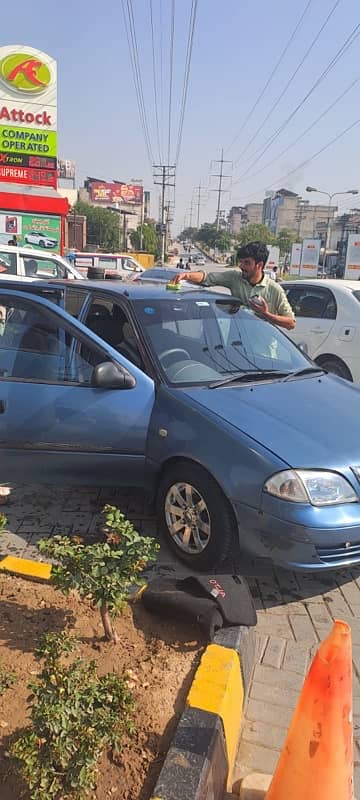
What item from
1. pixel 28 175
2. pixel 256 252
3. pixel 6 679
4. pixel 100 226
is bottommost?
pixel 6 679

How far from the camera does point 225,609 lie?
8.60 ft

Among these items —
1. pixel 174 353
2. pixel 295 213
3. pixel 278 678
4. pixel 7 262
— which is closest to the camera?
pixel 278 678

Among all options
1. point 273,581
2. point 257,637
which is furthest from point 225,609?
point 273,581

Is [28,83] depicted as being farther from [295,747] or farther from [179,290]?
[295,747]

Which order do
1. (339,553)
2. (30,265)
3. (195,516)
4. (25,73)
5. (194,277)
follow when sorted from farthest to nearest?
(25,73) < (30,265) < (194,277) < (195,516) < (339,553)

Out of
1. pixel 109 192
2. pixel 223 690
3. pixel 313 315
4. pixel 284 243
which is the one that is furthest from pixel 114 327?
pixel 109 192

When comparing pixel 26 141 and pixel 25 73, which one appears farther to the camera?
pixel 26 141

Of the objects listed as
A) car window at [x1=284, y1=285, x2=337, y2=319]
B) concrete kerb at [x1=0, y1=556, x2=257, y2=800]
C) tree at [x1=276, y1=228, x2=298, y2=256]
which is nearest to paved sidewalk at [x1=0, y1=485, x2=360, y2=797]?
concrete kerb at [x1=0, y1=556, x2=257, y2=800]

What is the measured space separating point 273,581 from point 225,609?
1052mm

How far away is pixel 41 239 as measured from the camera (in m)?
25.7

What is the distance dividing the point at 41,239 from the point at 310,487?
2470 cm

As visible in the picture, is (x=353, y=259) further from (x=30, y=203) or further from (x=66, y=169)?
(x=66, y=169)

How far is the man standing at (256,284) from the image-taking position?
Result: 5.01 metres

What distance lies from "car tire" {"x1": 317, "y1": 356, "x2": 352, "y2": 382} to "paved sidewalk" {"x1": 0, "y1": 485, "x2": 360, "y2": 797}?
14.2ft
